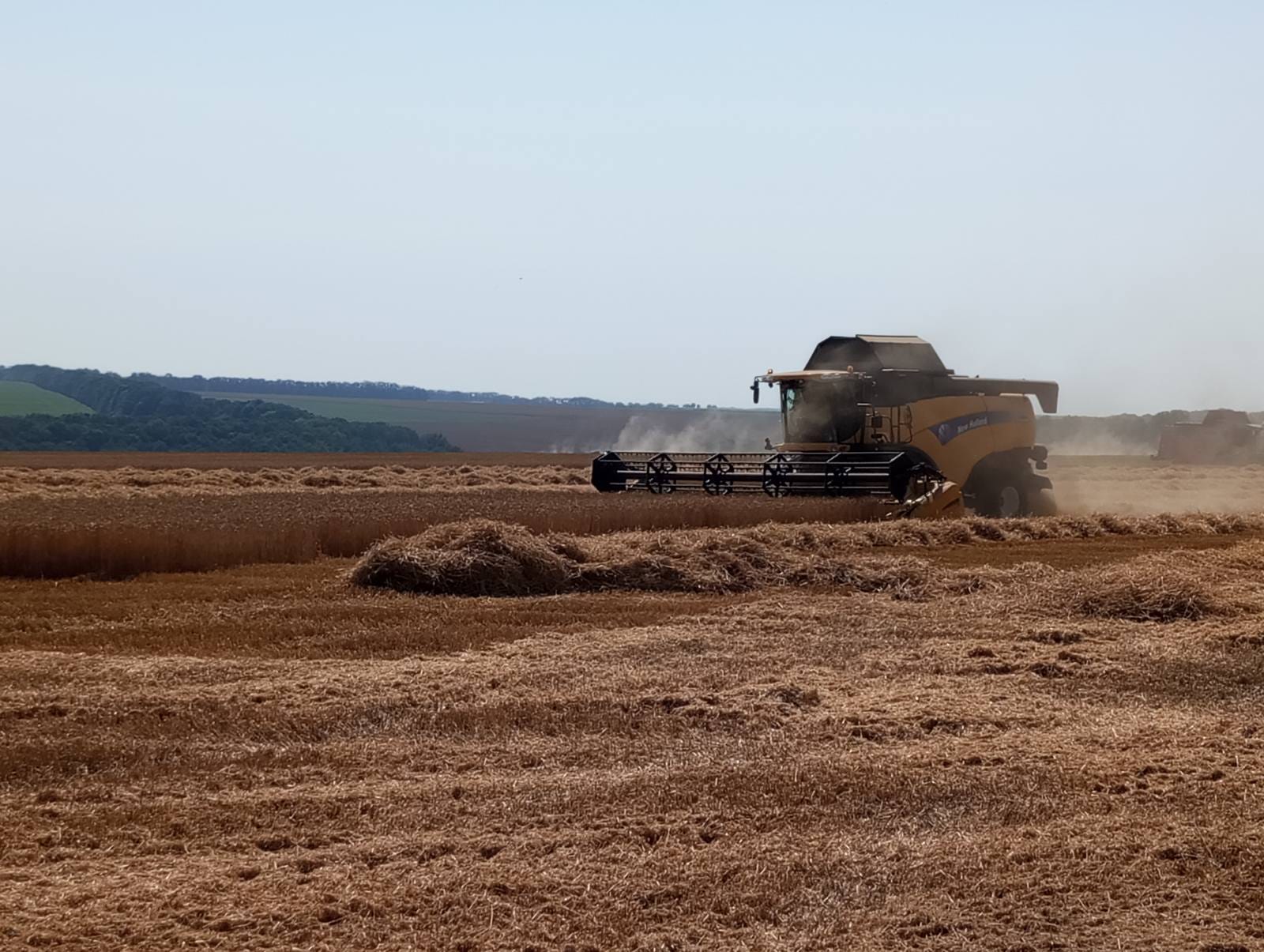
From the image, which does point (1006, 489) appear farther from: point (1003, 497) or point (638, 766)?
point (638, 766)

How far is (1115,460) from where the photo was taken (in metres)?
47.8

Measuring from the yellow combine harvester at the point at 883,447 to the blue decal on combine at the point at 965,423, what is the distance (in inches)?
0.7

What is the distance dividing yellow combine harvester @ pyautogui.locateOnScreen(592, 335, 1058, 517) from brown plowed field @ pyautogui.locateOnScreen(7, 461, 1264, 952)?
278 inches

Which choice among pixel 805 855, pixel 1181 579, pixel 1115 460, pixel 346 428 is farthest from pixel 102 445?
pixel 805 855

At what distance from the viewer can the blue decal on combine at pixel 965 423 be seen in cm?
2231

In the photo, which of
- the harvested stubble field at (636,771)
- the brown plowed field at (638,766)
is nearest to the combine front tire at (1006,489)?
the brown plowed field at (638,766)

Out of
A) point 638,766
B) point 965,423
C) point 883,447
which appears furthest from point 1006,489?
point 638,766

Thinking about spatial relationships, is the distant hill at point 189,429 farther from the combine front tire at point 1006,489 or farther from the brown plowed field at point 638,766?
the brown plowed field at point 638,766

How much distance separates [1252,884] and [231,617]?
8.84 m

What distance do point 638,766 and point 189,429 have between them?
68290 mm

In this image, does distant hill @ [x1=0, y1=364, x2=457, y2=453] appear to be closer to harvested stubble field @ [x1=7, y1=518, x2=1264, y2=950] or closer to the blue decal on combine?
the blue decal on combine

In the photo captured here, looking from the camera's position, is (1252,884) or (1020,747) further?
(1020,747)

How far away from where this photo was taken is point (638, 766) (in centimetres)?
750

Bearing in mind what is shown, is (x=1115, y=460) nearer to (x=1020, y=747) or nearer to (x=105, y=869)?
(x=1020, y=747)
